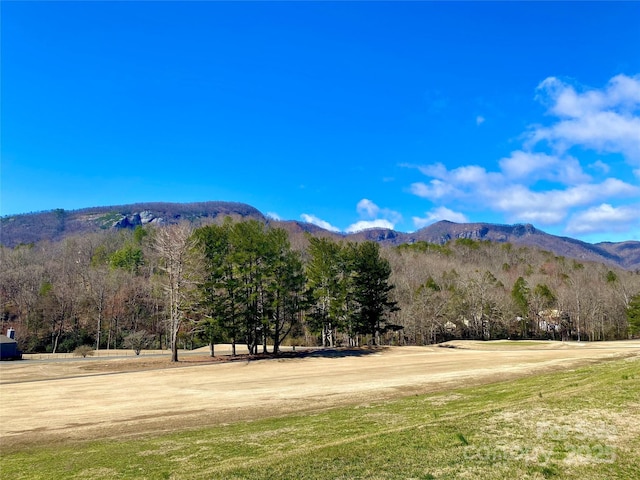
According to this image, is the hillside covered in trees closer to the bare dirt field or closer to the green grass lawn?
the bare dirt field

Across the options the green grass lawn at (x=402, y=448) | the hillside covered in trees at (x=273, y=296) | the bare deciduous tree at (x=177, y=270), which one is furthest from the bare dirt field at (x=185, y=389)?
the hillside covered in trees at (x=273, y=296)

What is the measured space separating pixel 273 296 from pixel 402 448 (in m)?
37.9

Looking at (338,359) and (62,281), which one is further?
(62,281)

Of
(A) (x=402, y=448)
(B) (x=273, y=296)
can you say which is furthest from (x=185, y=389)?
(B) (x=273, y=296)

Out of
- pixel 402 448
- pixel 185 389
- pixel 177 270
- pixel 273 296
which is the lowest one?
pixel 185 389

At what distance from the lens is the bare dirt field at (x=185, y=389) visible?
642 inches

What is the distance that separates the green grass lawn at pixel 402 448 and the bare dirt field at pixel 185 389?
2902 mm

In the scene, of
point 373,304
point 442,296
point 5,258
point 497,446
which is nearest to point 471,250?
point 442,296

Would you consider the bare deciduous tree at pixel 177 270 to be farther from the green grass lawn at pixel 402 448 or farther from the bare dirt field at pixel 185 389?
the green grass lawn at pixel 402 448

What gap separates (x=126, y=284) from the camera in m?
80.0

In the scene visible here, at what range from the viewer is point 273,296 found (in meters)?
46.0

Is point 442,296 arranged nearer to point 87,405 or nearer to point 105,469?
point 87,405

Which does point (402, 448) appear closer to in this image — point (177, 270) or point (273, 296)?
point (177, 270)

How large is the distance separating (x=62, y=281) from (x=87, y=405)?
72463 millimetres
